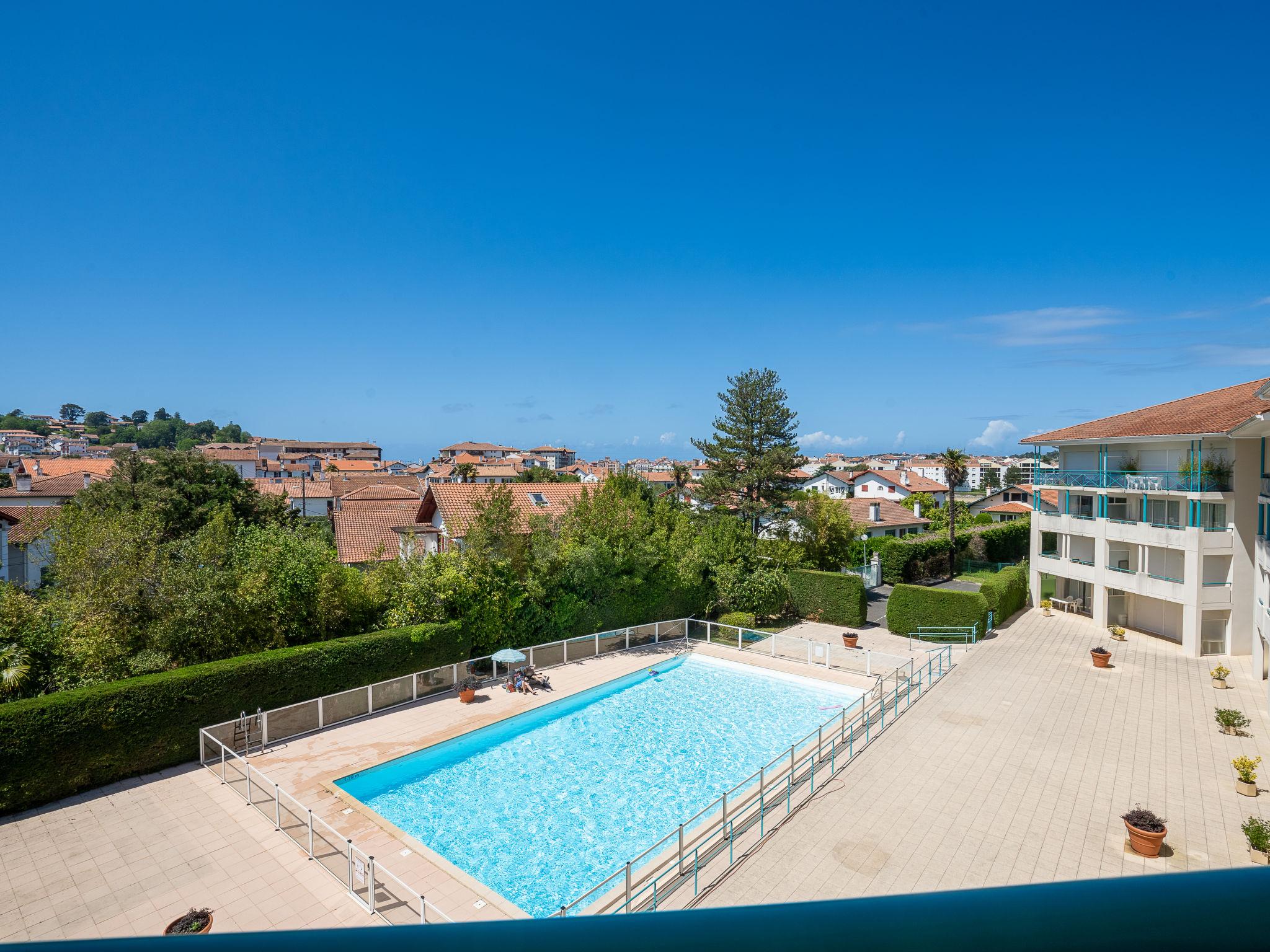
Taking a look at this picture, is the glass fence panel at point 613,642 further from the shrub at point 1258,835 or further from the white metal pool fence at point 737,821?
the shrub at point 1258,835

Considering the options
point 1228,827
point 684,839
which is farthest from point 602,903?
point 1228,827

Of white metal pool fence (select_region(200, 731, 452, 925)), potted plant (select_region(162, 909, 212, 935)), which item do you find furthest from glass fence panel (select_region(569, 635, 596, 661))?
potted plant (select_region(162, 909, 212, 935))

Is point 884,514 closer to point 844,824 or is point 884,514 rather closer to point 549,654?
point 549,654

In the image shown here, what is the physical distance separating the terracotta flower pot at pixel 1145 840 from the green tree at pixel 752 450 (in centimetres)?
2397

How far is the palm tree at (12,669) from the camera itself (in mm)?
14648

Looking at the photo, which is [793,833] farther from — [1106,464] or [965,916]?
[1106,464]

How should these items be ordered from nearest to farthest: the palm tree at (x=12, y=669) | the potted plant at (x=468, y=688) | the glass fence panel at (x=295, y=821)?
the glass fence panel at (x=295, y=821)
the palm tree at (x=12, y=669)
the potted plant at (x=468, y=688)

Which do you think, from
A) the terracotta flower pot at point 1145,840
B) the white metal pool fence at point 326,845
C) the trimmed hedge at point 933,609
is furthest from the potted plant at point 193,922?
the trimmed hedge at point 933,609

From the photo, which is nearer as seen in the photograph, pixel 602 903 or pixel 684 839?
pixel 602 903

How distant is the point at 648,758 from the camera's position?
18.0 meters

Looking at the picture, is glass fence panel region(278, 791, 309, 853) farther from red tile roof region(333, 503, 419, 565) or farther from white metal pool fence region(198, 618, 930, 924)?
red tile roof region(333, 503, 419, 565)

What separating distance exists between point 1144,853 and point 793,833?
581 centimetres

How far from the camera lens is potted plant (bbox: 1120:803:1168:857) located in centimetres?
1191

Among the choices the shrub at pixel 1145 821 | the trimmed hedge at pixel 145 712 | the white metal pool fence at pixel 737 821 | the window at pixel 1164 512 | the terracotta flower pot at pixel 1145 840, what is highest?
the window at pixel 1164 512
